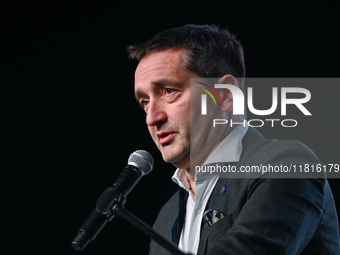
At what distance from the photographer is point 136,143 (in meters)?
3.46

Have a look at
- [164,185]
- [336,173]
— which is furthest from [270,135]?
[164,185]

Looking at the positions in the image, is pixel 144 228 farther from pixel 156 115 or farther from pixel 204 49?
pixel 204 49

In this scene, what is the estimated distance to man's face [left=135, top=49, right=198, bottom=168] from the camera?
5.34 ft

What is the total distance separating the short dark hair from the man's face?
61mm

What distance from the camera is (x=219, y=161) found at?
1556 millimetres

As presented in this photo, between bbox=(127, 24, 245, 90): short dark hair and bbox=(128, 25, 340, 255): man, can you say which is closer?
bbox=(128, 25, 340, 255): man

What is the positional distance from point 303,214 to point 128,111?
258cm

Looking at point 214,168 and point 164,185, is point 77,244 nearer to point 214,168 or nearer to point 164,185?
point 214,168

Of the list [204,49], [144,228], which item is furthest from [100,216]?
[204,49]

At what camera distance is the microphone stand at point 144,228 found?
85cm

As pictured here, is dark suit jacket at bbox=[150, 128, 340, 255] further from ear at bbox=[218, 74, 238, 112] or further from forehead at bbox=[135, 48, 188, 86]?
forehead at bbox=[135, 48, 188, 86]

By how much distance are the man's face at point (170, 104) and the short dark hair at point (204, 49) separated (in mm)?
61

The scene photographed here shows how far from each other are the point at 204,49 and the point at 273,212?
0.99 m

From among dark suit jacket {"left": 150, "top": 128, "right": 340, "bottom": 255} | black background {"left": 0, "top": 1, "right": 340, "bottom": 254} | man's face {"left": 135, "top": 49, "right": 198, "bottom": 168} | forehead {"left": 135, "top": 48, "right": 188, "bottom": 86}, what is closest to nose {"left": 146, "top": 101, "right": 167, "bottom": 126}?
man's face {"left": 135, "top": 49, "right": 198, "bottom": 168}
